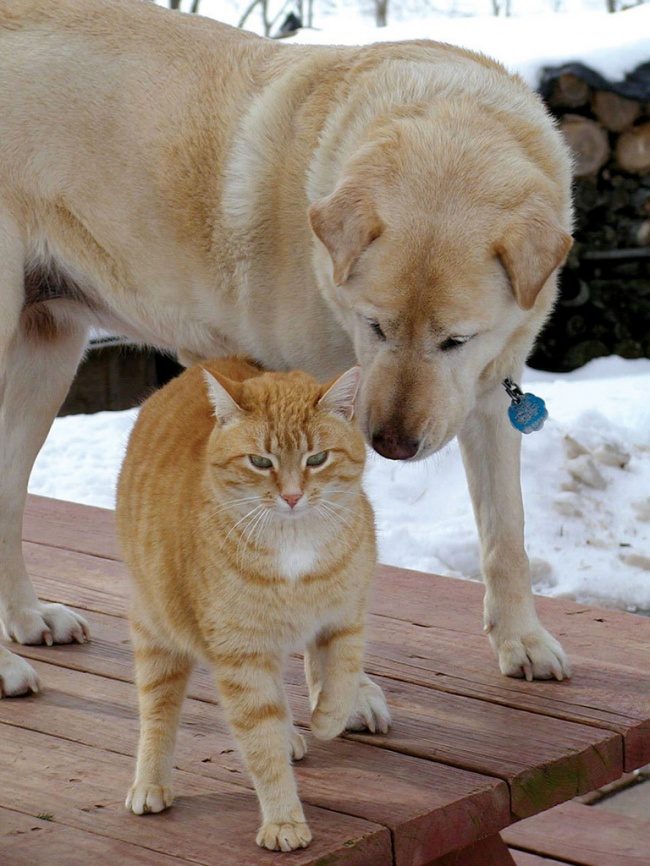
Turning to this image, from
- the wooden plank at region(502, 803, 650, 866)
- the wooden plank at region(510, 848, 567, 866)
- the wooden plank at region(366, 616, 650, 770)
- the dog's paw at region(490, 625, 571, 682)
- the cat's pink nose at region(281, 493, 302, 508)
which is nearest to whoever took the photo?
the cat's pink nose at region(281, 493, 302, 508)

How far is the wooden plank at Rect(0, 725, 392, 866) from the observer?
2.02 meters

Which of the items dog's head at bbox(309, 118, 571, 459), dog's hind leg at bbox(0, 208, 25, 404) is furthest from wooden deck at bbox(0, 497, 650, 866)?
dog's hind leg at bbox(0, 208, 25, 404)

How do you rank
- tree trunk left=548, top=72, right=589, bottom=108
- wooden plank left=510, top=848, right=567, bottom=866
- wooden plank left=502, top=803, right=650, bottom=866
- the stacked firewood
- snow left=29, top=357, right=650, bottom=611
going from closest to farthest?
wooden plank left=502, top=803, right=650, bottom=866 → wooden plank left=510, top=848, right=567, bottom=866 → snow left=29, top=357, right=650, bottom=611 → tree trunk left=548, top=72, right=589, bottom=108 → the stacked firewood

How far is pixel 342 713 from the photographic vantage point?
2.08 metres

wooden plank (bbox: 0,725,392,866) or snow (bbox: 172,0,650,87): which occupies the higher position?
snow (bbox: 172,0,650,87)

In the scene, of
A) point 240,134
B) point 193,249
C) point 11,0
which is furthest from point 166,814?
point 11,0

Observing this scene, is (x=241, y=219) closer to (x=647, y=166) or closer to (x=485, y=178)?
(x=485, y=178)

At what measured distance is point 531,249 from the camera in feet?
7.74

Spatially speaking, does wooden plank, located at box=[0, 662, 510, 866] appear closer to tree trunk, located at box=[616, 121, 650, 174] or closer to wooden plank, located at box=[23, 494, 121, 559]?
wooden plank, located at box=[23, 494, 121, 559]

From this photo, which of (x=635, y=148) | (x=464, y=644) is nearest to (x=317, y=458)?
(x=464, y=644)

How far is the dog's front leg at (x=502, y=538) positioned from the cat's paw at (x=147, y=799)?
987 mm

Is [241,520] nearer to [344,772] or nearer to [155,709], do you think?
[155,709]

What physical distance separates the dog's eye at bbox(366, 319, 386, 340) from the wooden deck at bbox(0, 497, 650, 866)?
81cm

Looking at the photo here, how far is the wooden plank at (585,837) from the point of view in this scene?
295cm
